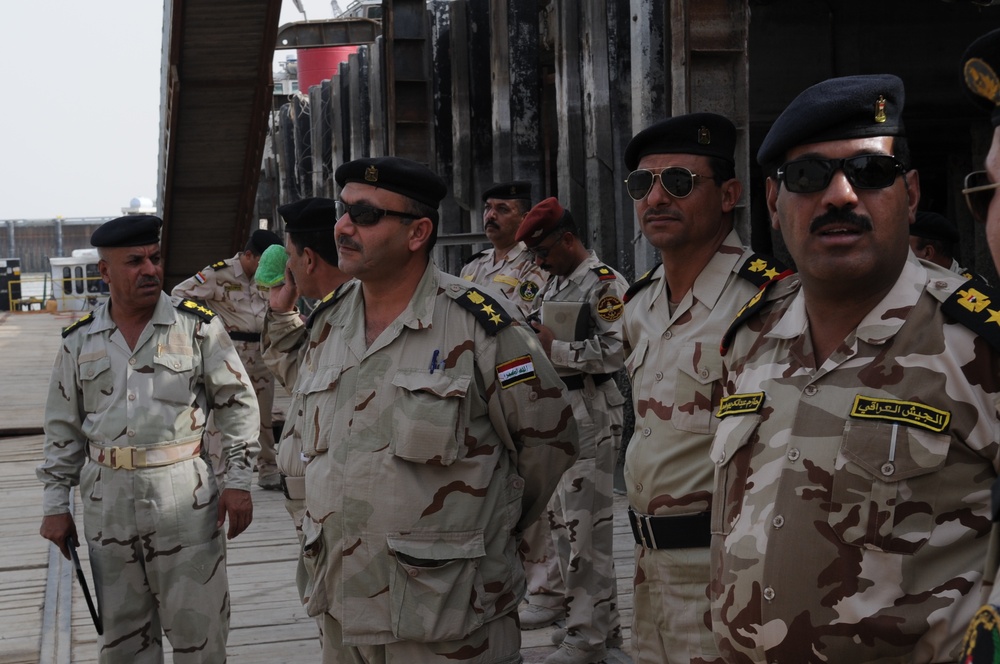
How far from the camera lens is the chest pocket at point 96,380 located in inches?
186

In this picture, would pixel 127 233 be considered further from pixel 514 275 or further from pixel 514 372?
pixel 514 275

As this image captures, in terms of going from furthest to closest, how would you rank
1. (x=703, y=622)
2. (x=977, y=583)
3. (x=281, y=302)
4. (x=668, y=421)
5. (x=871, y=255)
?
(x=281, y=302), (x=668, y=421), (x=703, y=622), (x=871, y=255), (x=977, y=583)

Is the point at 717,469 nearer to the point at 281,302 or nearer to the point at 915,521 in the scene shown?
the point at 915,521

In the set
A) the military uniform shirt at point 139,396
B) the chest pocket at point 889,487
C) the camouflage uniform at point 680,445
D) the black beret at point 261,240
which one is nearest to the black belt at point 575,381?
the military uniform shirt at point 139,396

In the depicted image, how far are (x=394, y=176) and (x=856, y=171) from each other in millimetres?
1630

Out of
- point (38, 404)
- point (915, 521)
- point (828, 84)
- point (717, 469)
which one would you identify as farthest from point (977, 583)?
point (38, 404)

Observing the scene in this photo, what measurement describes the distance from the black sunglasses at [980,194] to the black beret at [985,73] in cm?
8

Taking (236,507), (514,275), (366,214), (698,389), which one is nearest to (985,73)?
(698,389)

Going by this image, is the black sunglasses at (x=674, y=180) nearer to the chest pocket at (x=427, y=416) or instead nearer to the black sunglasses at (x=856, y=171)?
the chest pocket at (x=427, y=416)

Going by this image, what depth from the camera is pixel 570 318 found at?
18.1 ft

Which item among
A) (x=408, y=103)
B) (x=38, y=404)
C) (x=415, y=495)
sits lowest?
(x=38, y=404)

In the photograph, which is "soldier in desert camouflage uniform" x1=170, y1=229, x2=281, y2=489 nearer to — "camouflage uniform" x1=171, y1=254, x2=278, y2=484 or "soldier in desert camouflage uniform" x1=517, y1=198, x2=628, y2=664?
"camouflage uniform" x1=171, y1=254, x2=278, y2=484

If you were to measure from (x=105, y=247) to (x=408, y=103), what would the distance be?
7.97 meters

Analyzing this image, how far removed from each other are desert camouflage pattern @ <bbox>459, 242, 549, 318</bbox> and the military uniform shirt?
194cm
